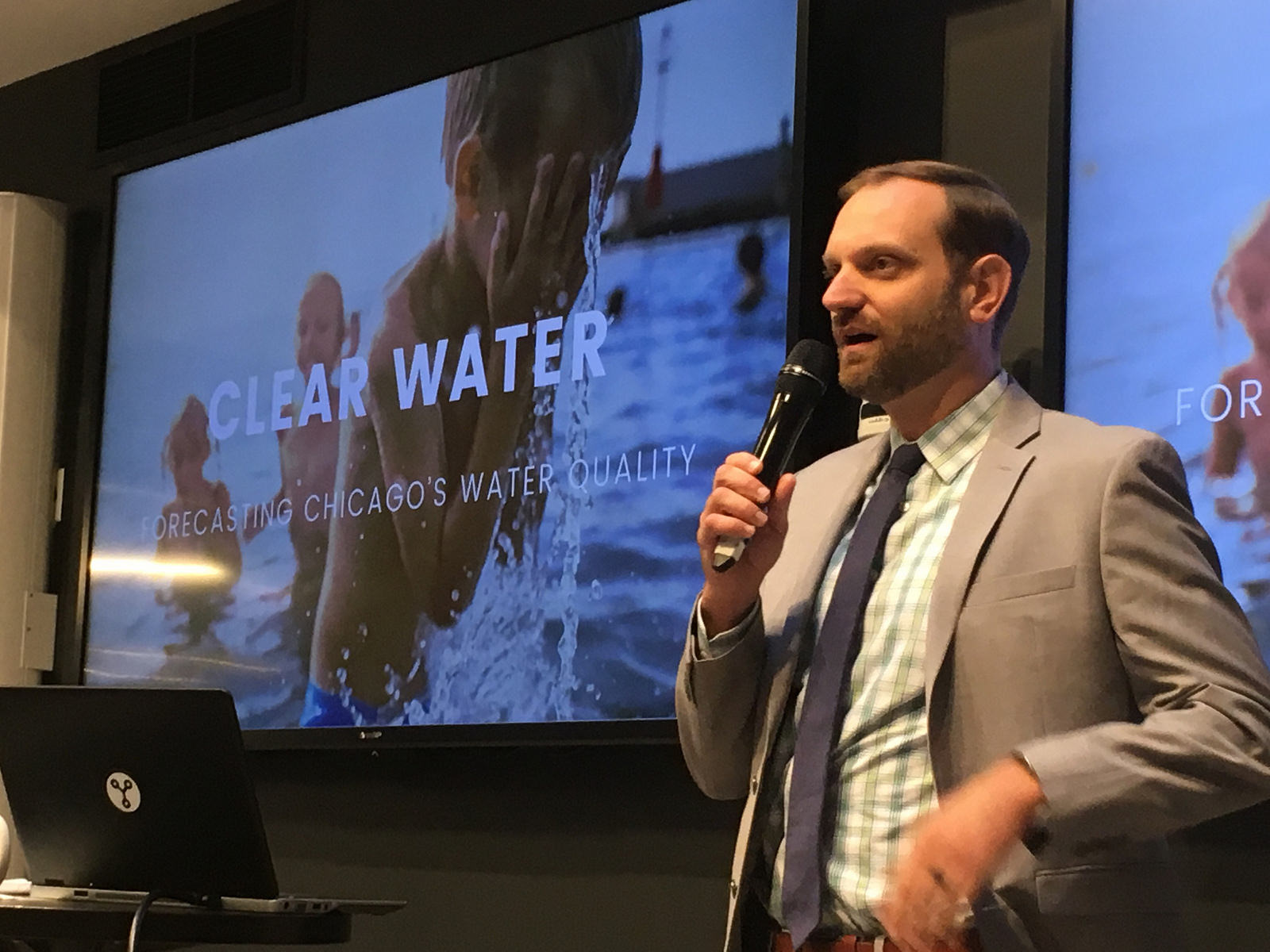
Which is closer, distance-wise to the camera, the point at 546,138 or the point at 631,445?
the point at 631,445

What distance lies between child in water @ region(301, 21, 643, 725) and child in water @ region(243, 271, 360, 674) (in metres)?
0.05

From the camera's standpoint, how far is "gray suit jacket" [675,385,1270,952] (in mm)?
1614

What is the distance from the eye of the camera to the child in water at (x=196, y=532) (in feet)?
12.7

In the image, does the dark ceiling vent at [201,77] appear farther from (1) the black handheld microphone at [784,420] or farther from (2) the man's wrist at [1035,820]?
(2) the man's wrist at [1035,820]

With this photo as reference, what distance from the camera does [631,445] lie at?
3.13 meters

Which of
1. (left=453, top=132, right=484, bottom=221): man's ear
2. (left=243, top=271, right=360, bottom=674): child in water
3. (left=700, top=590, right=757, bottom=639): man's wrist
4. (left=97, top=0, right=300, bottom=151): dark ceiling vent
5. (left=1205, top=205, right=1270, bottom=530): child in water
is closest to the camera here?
(left=700, top=590, right=757, bottom=639): man's wrist

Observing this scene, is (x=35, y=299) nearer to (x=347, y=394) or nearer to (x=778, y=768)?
(x=347, y=394)

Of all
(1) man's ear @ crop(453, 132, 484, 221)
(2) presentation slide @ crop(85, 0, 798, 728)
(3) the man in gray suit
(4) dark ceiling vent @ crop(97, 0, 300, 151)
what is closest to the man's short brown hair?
(3) the man in gray suit

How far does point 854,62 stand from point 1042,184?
500 mm

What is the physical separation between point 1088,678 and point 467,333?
1.95 metres

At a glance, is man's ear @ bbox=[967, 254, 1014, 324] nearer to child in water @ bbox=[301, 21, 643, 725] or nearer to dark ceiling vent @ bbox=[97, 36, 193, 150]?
child in water @ bbox=[301, 21, 643, 725]

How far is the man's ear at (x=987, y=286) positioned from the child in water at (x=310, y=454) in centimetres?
191

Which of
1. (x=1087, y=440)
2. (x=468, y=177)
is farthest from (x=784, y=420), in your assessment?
(x=468, y=177)

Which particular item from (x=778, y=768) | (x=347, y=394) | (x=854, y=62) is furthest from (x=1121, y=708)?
(x=347, y=394)
